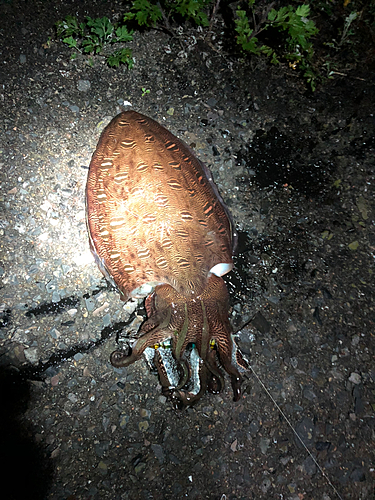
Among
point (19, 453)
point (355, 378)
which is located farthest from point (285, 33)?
point (19, 453)

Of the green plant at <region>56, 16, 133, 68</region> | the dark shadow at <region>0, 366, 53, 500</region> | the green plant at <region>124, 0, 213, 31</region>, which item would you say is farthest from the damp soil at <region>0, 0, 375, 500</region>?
the green plant at <region>124, 0, 213, 31</region>

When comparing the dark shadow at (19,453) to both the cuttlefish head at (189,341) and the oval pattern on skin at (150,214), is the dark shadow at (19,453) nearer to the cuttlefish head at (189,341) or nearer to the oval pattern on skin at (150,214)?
the cuttlefish head at (189,341)

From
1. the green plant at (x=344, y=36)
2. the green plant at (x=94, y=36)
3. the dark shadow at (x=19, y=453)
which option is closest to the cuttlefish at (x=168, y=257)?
the dark shadow at (x=19, y=453)

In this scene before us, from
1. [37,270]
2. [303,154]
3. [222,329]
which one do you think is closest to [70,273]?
[37,270]

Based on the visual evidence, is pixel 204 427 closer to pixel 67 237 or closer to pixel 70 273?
pixel 70 273

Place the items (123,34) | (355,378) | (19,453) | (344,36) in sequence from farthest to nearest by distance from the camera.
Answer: (344,36)
(123,34)
(355,378)
(19,453)

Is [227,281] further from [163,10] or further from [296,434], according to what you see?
[163,10]
